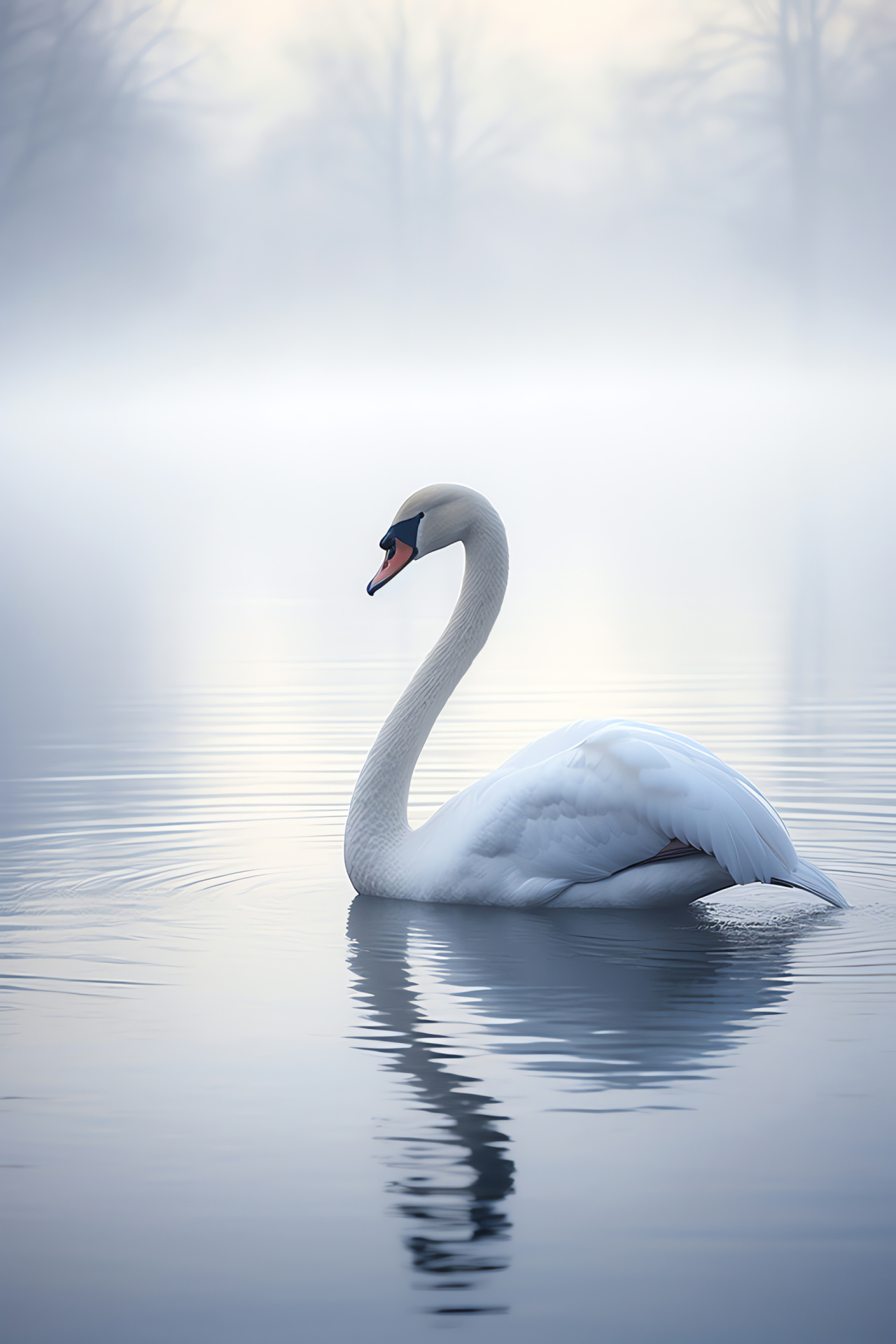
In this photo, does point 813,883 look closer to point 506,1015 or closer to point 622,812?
point 622,812

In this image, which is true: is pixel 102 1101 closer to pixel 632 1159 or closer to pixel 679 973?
pixel 632 1159

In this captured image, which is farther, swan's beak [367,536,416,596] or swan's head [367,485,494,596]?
swan's head [367,485,494,596]

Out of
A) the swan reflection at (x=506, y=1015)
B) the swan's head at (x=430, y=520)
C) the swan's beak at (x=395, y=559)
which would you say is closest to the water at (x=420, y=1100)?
the swan reflection at (x=506, y=1015)

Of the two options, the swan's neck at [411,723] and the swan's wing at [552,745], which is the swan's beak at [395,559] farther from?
the swan's wing at [552,745]

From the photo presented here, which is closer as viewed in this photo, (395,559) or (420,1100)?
(420,1100)

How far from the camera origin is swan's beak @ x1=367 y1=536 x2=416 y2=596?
19.8 ft

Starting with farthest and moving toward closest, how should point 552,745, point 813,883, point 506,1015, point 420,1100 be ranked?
point 552,745 < point 813,883 < point 506,1015 < point 420,1100

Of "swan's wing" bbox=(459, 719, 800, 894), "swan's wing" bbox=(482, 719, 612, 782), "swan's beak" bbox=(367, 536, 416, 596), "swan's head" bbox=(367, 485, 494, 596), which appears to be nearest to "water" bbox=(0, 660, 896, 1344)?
"swan's wing" bbox=(459, 719, 800, 894)

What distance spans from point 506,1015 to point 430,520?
7.15 ft

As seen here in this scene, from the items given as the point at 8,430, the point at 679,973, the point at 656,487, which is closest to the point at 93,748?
the point at 679,973

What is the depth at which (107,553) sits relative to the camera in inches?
874

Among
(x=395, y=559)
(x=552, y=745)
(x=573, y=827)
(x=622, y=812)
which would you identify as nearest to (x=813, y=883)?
(x=622, y=812)

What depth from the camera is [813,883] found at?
522 cm

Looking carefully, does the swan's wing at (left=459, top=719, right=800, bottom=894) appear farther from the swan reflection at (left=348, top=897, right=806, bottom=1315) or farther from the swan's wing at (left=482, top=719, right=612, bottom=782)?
the swan reflection at (left=348, top=897, right=806, bottom=1315)
